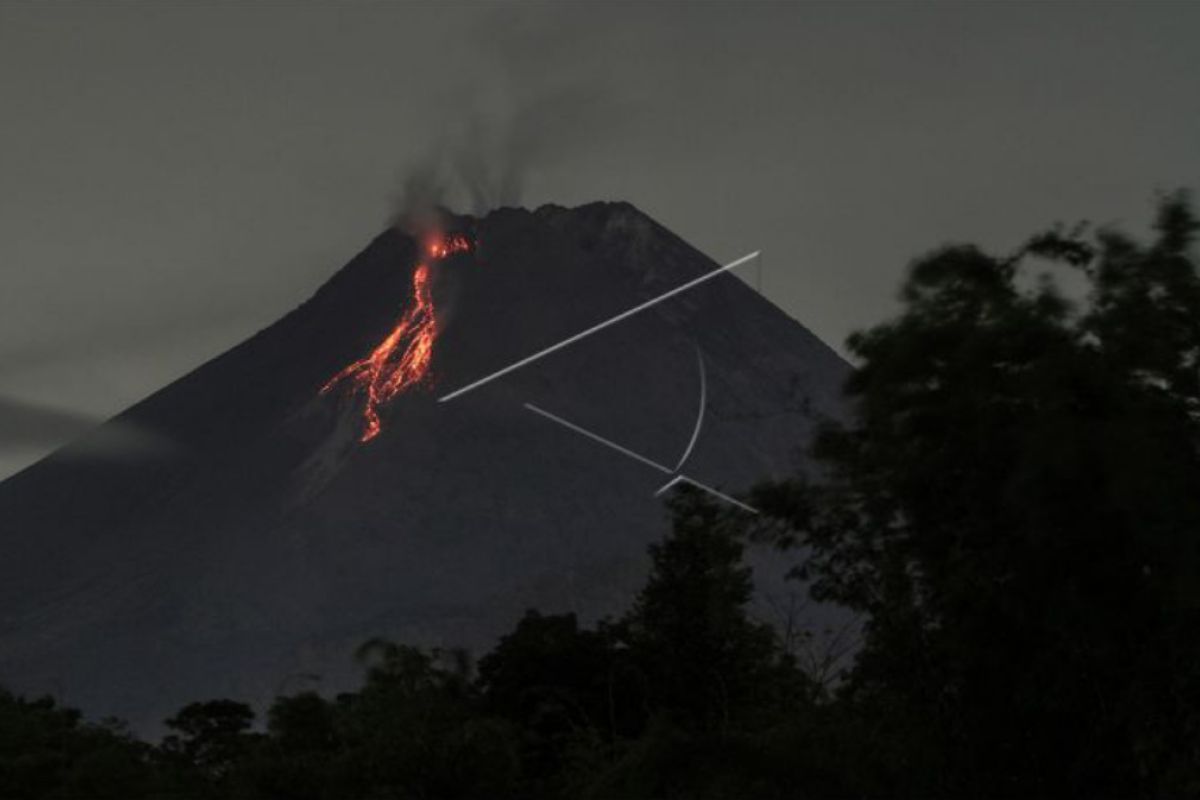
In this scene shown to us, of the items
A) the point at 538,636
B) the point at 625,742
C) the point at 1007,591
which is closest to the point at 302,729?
the point at 625,742

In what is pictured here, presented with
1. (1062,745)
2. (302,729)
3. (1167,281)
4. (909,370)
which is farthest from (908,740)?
(302,729)

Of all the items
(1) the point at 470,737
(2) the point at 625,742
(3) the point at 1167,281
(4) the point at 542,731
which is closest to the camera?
(3) the point at 1167,281

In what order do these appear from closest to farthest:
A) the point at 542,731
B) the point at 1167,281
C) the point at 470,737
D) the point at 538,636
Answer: the point at 1167,281 < the point at 470,737 < the point at 542,731 < the point at 538,636

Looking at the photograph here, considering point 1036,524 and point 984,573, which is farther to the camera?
point 984,573

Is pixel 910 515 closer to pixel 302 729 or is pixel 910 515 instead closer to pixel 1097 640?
pixel 1097 640

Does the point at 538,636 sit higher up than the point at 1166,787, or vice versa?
the point at 538,636

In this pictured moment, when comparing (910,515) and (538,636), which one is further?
(538,636)

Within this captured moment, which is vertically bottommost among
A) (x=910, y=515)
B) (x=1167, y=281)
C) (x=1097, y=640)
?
(x=1097, y=640)
